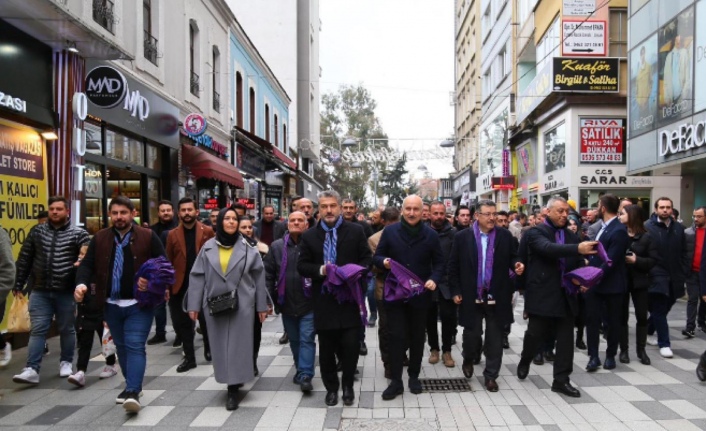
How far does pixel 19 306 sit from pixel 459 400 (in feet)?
14.4

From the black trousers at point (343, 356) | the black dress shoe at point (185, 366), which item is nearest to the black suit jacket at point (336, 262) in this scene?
the black trousers at point (343, 356)

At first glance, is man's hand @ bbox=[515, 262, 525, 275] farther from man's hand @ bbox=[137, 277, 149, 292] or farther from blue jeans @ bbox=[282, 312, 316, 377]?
man's hand @ bbox=[137, 277, 149, 292]

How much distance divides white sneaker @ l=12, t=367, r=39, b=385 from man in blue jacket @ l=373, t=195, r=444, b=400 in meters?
3.51

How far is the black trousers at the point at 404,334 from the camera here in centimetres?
505

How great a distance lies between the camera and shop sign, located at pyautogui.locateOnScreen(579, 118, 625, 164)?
1741 centimetres

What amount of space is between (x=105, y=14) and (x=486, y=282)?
28.4ft

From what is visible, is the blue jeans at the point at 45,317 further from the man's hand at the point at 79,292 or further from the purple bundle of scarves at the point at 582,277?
the purple bundle of scarves at the point at 582,277

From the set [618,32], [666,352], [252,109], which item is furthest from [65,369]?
[618,32]

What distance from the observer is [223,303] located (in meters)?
4.79

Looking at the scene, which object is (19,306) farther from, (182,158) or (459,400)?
(182,158)

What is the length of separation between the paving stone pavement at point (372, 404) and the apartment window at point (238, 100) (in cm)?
1441

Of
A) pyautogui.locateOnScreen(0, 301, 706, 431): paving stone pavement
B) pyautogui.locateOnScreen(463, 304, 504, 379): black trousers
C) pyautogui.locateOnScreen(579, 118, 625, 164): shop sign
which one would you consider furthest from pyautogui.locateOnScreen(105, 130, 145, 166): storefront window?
pyautogui.locateOnScreen(579, 118, 625, 164): shop sign

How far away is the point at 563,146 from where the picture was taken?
1831cm

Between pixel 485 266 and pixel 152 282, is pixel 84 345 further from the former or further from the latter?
pixel 485 266
